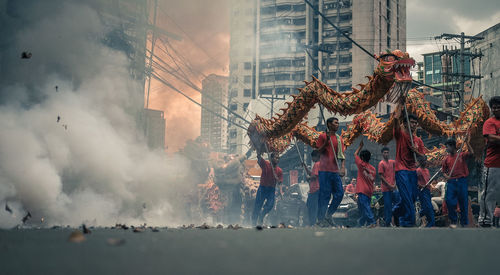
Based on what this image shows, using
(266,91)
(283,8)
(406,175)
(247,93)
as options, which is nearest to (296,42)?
(283,8)

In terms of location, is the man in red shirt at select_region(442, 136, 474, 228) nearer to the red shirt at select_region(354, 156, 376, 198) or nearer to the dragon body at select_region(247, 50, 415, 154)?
the red shirt at select_region(354, 156, 376, 198)

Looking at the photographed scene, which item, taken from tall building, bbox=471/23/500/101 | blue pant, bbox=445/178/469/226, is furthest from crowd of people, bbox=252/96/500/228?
tall building, bbox=471/23/500/101

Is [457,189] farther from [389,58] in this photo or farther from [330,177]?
[389,58]

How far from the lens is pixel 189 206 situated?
27.8m

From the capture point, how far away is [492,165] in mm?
7504

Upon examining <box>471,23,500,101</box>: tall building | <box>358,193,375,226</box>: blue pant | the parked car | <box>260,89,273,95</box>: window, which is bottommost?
the parked car

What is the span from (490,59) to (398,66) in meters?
32.7

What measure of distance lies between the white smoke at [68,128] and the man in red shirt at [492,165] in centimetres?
980

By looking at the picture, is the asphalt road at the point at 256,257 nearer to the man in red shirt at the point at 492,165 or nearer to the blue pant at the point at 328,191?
the man in red shirt at the point at 492,165

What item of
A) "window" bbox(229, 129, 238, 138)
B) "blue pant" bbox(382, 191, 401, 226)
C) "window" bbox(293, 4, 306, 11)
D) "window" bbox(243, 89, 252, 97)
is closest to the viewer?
"blue pant" bbox(382, 191, 401, 226)

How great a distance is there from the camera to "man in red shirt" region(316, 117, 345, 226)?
9914mm

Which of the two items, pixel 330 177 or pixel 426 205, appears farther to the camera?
pixel 330 177

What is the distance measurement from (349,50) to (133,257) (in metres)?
67.8

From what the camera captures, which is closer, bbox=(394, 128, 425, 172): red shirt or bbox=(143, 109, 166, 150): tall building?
bbox=(394, 128, 425, 172): red shirt
